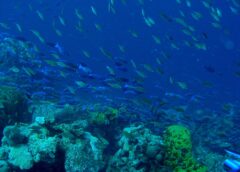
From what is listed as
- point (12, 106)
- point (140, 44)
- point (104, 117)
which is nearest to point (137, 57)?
point (140, 44)

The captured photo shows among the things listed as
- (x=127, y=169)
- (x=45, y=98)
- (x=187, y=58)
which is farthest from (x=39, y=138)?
(x=187, y=58)

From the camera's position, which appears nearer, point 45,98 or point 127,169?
point 127,169

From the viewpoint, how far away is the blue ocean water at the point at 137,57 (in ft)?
46.1

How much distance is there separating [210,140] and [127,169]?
22.5 feet

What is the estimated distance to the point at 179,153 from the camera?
673cm

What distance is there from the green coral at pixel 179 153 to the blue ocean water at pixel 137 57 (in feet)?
16.7

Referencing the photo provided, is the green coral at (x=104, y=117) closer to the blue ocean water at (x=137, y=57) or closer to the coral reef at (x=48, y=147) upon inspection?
the coral reef at (x=48, y=147)

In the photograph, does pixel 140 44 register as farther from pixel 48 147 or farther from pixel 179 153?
pixel 48 147

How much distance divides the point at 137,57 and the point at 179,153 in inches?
1962

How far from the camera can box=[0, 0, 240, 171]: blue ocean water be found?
1404 centimetres

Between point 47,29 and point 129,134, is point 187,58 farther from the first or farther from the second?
point 129,134

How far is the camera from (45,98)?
12922mm

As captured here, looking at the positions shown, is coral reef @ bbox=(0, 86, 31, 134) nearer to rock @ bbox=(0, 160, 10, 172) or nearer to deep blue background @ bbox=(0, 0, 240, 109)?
rock @ bbox=(0, 160, 10, 172)

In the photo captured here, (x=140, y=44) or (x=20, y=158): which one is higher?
(x=140, y=44)
